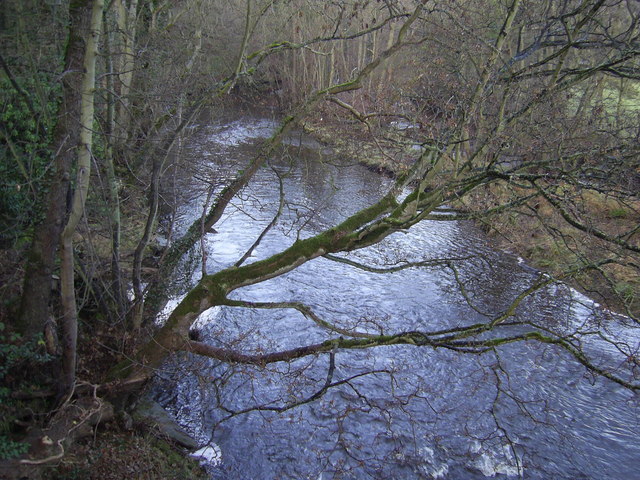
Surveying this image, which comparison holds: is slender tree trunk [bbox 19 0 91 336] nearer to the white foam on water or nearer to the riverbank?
the white foam on water

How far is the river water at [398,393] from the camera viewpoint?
6332 millimetres

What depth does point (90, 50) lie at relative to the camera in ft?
15.2

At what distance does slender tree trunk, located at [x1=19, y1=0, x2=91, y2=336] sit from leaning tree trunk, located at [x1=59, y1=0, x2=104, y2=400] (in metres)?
0.11

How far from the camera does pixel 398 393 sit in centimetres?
759

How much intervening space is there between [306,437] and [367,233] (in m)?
3.18

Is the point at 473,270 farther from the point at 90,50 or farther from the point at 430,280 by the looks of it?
the point at 90,50

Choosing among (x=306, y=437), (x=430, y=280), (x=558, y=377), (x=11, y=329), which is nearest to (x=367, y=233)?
(x=306, y=437)

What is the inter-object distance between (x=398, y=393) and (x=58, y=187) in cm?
554

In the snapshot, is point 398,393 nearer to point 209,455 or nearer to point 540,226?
point 209,455

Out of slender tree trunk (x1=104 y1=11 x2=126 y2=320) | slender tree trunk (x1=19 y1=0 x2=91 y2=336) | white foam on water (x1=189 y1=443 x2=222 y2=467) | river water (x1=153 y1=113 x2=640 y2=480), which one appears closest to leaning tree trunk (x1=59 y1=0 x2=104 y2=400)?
slender tree trunk (x1=19 y1=0 x2=91 y2=336)

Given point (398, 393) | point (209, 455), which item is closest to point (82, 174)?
point (209, 455)

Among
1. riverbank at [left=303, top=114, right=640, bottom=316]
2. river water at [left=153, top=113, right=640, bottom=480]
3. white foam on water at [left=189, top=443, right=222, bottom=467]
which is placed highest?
riverbank at [left=303, top=114, right=640, bottom=316]

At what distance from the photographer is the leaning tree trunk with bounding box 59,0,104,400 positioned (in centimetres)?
465

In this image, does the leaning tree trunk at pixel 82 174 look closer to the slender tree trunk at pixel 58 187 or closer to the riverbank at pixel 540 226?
the slender tree trunk at pixel 58 187
